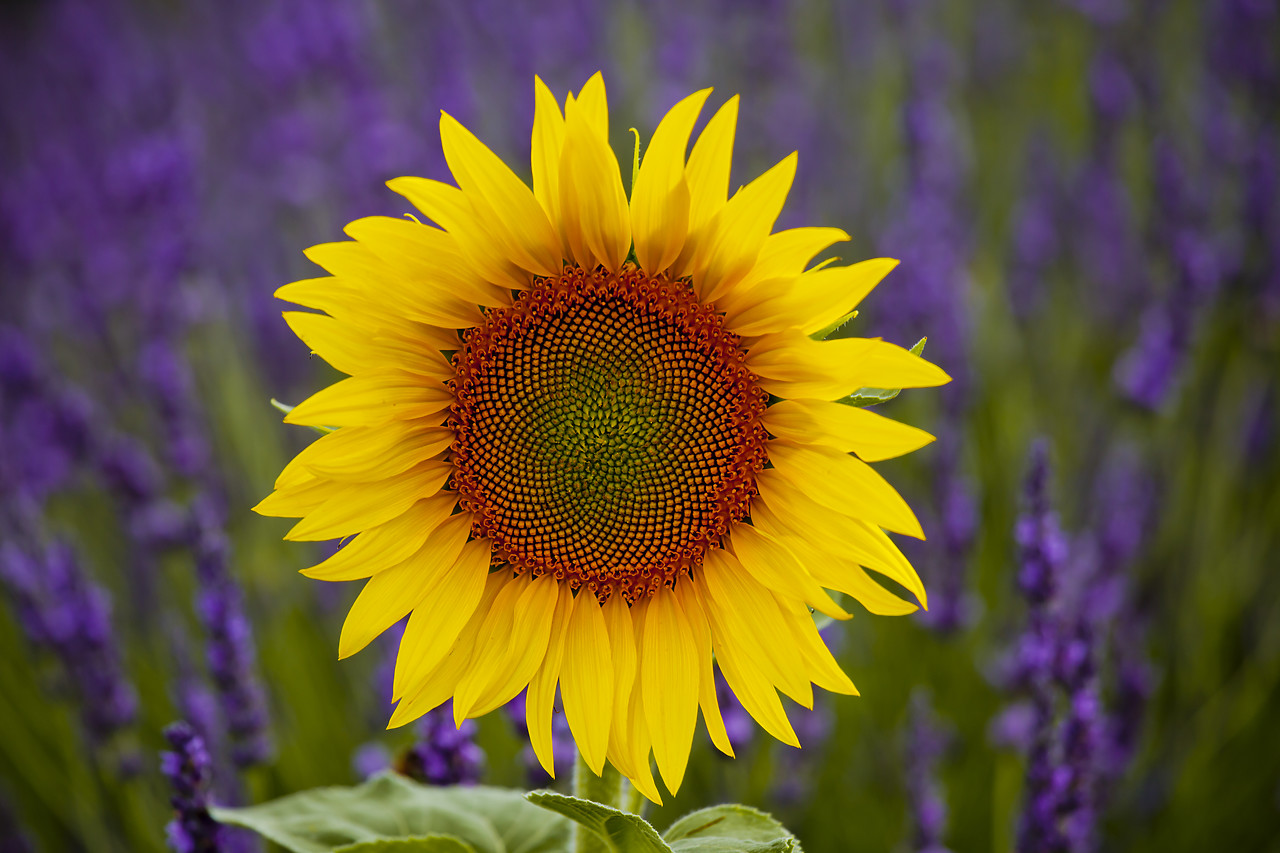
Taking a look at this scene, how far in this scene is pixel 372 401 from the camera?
921 mm

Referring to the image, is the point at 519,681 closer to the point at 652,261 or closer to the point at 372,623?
the point at 372,623

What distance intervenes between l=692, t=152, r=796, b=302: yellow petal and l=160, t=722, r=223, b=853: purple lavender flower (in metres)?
0.71

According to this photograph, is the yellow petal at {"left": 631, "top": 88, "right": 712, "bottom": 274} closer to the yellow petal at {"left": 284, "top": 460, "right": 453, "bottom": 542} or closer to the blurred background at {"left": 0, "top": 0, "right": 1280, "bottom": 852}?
the yellow petal at {"left": 284, "top": 460, "right": 453, "bottom": 542}

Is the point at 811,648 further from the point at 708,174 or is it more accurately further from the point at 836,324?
the point at 708,174

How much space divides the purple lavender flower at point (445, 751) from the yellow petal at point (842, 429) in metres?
0.56

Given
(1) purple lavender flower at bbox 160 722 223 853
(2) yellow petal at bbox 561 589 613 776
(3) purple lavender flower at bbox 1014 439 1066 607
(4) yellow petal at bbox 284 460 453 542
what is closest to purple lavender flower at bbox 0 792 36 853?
(1) purple lavender flower at bbox 160 722 223 853

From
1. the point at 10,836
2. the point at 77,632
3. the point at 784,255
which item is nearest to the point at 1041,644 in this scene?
the point at 784,255

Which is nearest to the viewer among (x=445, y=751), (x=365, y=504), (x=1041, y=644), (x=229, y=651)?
(x=365, y=504)

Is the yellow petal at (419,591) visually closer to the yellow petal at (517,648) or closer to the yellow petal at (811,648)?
the yellow petal at (517,648)

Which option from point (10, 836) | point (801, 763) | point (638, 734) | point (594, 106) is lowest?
point (10, 836)

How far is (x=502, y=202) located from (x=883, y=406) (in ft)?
5.08

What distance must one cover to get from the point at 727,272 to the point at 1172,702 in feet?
5.97

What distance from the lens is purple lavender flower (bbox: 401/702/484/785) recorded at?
119 cm

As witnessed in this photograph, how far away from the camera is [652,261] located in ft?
2.93
